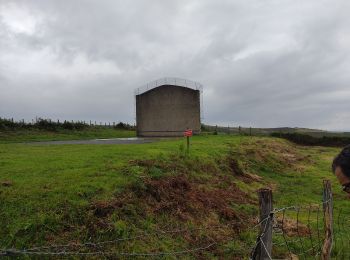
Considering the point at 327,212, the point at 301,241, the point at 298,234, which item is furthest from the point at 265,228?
the point at 301,241

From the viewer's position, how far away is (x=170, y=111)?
46.5 meters

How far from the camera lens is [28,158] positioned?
15.7 metres

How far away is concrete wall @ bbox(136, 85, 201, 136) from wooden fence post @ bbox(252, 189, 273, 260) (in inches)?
1557

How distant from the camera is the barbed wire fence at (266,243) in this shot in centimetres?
578

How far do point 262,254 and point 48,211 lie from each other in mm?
5399

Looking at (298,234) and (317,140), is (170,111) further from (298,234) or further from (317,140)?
(298,234)

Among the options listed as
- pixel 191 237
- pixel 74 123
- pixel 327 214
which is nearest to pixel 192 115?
pixel 74 123

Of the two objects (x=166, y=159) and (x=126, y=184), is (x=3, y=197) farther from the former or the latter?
(x=166, y=159)

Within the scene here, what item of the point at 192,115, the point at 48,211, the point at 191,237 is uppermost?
the point at 192,115

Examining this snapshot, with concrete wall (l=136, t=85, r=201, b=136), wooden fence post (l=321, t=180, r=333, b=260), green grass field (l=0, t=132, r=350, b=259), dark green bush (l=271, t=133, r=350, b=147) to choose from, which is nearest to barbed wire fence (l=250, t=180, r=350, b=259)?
wooden fence post (l=321, t=180, r=333, b=260)

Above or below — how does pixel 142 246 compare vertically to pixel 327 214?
below

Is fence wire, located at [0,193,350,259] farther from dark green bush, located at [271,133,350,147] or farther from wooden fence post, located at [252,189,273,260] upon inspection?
dark green bush, located at [271,133,350,147]

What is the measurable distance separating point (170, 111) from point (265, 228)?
134 feet

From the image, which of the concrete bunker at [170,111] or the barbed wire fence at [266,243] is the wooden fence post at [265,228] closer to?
the barbed wire fence at [266,243]
